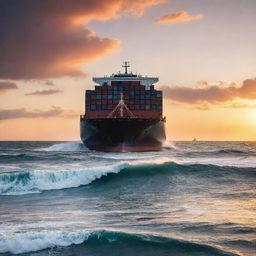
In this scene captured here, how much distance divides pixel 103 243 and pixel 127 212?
457 centimetres

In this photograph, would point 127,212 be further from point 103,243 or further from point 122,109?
point 122,109

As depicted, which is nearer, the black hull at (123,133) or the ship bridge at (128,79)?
the black hull at (123,133)

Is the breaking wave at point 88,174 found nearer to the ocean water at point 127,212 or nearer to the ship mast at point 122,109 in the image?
the ocean water at point 127,212

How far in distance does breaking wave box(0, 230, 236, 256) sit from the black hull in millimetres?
39375

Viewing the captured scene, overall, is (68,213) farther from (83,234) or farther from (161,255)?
(161,255)

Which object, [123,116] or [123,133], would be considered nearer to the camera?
[123,133]

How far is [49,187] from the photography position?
82.6 ft

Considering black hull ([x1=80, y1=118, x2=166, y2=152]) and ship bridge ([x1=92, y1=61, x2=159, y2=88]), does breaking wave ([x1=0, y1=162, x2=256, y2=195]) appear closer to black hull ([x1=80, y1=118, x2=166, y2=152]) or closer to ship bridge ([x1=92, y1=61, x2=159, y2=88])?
black hull ([x1=80, y1=118, x2=166, y2=152])

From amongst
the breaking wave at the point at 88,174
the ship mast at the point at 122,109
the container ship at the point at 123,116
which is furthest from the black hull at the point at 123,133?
the breaking wave at the point at 88,174

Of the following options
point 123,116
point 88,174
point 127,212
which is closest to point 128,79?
point 123,116

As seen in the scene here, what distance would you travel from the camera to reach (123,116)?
6438 cm

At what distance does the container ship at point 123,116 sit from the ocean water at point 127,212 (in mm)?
21814

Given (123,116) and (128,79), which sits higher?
(128,79)

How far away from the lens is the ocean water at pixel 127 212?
11.1m
